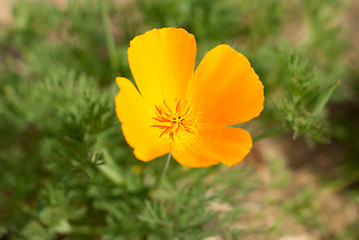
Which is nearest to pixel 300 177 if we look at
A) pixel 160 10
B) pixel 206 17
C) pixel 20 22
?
pixel 206 17

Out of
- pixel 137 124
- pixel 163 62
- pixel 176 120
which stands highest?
→ pixel 163 62

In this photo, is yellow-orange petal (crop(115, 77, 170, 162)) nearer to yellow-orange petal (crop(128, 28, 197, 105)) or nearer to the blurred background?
yellow-orange petal (crop(128, 28, 197, 105))

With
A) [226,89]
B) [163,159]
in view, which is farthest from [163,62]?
[163,159]

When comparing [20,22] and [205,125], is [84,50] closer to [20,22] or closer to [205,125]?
[20,22]

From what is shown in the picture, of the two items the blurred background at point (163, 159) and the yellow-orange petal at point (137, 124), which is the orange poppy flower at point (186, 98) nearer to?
the yellow-orange petal at point (137, 124)

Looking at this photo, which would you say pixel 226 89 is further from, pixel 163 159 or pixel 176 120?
pixel 163 159

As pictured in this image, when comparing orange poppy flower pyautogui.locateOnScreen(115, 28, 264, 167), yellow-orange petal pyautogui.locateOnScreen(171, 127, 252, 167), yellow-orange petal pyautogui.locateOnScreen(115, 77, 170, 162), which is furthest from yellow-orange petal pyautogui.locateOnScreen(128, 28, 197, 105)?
yellow-orange petal pyautogui.locateOnScreen(171, 127, 252, 167)
